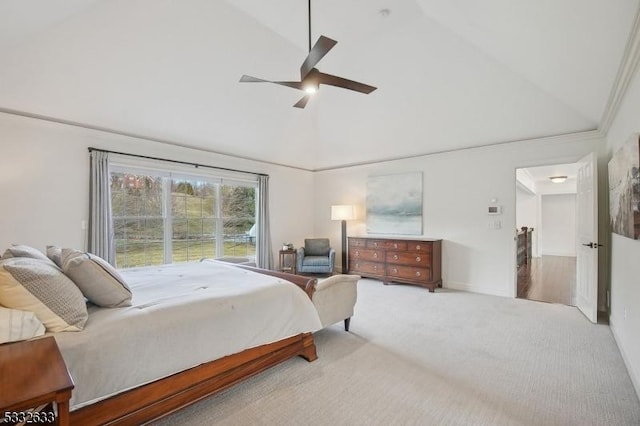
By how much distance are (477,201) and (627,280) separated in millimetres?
2536

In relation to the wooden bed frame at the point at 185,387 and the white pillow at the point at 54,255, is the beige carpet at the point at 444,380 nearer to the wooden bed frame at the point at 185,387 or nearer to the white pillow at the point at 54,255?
the wooden bed frame at the point at 185,387

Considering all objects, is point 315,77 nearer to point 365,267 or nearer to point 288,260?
point 365,267

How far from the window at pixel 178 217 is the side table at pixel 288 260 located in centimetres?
59

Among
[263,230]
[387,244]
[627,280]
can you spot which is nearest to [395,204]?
[387,244]

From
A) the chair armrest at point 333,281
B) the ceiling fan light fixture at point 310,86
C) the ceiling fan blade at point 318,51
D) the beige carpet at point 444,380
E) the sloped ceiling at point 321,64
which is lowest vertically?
the beige carpet at point 444,380

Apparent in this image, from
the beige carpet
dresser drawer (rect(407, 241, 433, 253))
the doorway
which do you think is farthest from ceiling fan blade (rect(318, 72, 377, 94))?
the doorway

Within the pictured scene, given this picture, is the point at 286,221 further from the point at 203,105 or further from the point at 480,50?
the point at 480,50

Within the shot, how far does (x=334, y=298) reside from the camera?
3.07 metres

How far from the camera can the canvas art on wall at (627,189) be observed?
81.5 inches

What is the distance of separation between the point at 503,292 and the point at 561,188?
701cm

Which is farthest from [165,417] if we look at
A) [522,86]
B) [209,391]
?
[522,86]

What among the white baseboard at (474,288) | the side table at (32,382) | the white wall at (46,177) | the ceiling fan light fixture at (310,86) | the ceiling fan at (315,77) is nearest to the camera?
the side table at (32,382)

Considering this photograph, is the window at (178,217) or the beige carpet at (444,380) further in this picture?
the window at (178,217)

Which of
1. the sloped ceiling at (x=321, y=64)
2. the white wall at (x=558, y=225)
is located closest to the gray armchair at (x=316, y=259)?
the sloped ceiling at (x=321, y=64)
